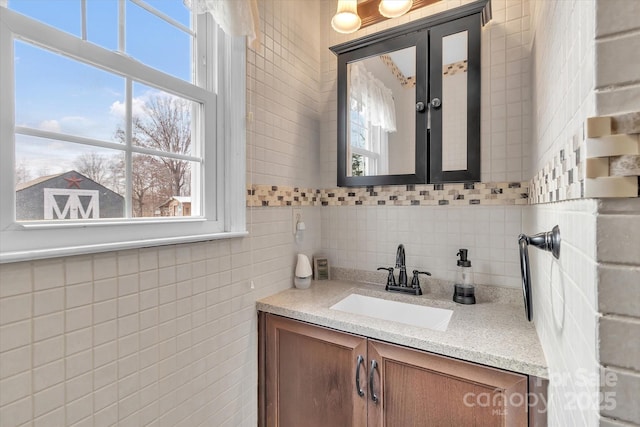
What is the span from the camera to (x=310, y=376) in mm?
1228

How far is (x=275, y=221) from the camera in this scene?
1472 millimetres

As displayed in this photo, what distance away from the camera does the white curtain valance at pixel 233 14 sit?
984 mm

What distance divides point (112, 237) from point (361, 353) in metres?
0.96

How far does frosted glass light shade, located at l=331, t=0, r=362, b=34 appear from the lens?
1194 mm

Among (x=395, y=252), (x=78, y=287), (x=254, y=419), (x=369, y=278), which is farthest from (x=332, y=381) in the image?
(x=78, y=287)

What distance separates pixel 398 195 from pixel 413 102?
0.49m

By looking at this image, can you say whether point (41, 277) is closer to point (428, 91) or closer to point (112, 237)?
point (112, 237)

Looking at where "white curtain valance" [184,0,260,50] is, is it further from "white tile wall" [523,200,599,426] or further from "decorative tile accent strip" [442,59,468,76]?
"white tile wall" [523,200,599,426]

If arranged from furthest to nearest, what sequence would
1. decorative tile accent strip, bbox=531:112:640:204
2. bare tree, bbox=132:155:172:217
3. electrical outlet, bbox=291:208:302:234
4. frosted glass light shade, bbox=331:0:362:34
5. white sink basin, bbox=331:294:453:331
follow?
electrical outlet, bbox=291:208:302:234 → white sink basin, bbox=331:294:453:331 → frosted glass light shade, bbox=331:0:362:34 → bare tree, bbox=132:155:172:217 → decorative tile accent strip, bbox=531:112:640:204

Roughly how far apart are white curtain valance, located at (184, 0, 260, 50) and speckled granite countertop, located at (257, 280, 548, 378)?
1145mm

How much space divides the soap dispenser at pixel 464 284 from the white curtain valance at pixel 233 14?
1327 mm

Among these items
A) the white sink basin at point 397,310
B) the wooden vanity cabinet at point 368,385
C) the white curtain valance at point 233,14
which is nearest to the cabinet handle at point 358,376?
the wooden vanity cabinet at point 368,385

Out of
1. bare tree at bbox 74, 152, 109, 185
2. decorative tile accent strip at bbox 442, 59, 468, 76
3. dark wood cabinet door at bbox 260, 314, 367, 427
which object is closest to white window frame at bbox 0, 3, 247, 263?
bare tree at bbox 74, 152, 109, 185

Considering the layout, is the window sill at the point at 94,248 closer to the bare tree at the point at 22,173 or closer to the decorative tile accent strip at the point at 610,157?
the bare tree at the point at 22,173
